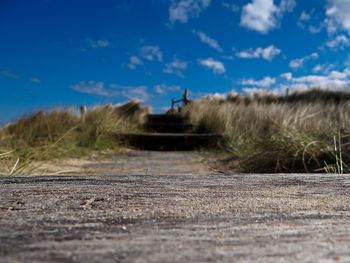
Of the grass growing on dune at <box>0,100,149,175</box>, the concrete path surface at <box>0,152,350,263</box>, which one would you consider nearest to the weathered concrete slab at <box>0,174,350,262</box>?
the concrete path surface at <box>0,152,350,263</box>

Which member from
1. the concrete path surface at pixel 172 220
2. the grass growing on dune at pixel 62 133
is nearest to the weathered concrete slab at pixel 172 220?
the concrete path surface at pixel 172 220

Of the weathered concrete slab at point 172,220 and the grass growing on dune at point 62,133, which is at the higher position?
the grass growing on dune at point 62,133

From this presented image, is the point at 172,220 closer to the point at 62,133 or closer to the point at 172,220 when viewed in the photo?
the point at 172,220

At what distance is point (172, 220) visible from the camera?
1.34ft

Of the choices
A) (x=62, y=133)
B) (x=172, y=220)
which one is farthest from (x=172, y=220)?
(x=62, y=133)

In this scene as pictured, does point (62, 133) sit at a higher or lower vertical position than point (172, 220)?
higher

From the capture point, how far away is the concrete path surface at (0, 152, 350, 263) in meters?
0.31

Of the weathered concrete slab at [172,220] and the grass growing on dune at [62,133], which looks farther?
the grass growing on dune at [62,133]

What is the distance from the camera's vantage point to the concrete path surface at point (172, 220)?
307 millimetres

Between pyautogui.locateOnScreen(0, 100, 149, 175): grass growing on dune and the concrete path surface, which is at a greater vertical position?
pyautogui.locateOnScreen(0, 100, 149, 175): grass growing on dune

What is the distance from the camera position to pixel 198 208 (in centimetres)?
47

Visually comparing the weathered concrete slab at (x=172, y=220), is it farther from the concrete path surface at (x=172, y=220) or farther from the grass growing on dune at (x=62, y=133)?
the grass growing on dune at (x=62, y=133)

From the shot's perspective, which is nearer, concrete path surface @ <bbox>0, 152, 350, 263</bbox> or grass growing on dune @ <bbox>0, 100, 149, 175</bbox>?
concrete path surface @ <bbox>0, 152, 350, 263</bbox>

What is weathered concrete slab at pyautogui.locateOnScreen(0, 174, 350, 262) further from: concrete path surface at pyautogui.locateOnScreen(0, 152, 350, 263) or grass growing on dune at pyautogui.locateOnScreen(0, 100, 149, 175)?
grass growing on dune at pyautogui.locateOnScreen(0, 100, 149, 175)
